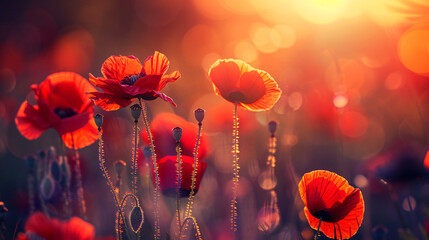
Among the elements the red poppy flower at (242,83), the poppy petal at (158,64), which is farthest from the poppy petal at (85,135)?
the red poppy flower at (242,83)

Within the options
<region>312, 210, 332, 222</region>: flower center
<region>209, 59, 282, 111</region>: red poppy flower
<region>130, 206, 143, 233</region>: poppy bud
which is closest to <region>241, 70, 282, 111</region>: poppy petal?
<region>209, 59, 282, 111</region>: red poppy flower

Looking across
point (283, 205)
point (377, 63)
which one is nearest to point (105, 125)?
point (283, 205)

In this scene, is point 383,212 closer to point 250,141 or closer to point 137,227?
point 250,141

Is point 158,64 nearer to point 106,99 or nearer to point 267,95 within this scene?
point 106,99

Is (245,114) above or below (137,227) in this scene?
above

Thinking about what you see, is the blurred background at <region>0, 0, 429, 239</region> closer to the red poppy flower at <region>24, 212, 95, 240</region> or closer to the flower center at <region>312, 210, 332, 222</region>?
the flower center at <region>312, 210, 332, 222</region>

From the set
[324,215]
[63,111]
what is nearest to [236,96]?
[324,215]

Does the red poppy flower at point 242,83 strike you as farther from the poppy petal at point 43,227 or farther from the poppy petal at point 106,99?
the poppy petal at point 43,227
